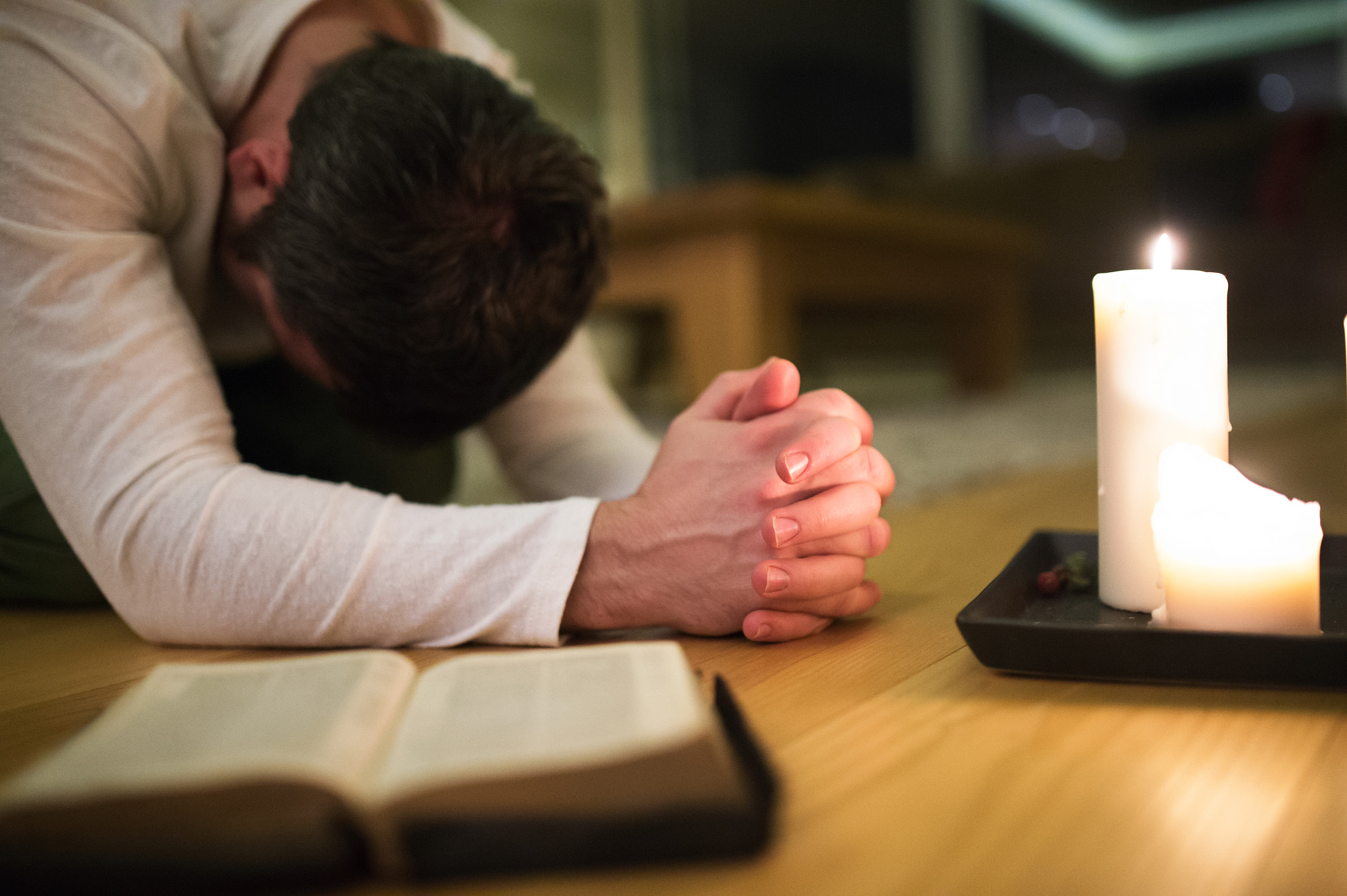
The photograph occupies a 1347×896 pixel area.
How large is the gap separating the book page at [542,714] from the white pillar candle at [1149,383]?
0.30m

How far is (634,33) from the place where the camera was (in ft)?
21.0

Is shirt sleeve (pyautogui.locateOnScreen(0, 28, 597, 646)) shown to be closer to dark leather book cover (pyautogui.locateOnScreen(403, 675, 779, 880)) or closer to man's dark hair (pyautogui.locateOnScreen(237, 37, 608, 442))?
man's dark hair (pyautogui.locateOnScreen(237, 37, 608, 442))

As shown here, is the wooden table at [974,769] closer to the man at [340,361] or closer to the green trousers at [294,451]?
the man at [340,361]

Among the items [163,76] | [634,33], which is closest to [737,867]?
[163,76]

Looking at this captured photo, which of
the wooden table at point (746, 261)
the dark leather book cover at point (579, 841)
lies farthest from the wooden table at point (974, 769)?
the wooden table at point (746, 261)

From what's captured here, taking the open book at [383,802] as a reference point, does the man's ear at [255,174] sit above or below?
above

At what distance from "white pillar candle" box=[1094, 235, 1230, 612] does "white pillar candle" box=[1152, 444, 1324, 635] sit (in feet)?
0.16

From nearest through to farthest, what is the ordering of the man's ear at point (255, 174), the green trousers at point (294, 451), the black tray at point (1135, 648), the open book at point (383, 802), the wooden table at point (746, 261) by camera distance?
the open book at point (383, 802) < the black tray at point (1135, 648) < the man's ear at point (255, 174) < the green trousers at point (294, 451) < the wooden table at point (746, 261)

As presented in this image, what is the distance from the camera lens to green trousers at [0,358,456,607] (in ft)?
3.06

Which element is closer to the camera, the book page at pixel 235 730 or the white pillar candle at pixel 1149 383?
the book page at pixel 235 730

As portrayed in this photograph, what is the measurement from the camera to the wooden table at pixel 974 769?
0.36 meters

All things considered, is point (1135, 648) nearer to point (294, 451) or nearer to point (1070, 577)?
point (1070, 577)

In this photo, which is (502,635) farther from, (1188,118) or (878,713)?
(1188,118)

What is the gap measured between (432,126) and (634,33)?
620 cm
